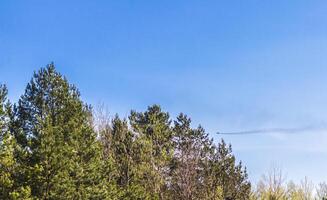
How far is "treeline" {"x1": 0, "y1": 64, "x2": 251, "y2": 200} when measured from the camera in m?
23.2

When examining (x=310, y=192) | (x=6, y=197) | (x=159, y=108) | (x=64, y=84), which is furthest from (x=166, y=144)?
(x=6, y=197)

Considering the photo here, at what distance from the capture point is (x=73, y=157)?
25203 millimetres

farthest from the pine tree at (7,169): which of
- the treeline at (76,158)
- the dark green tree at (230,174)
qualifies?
the dark green tree at (230,174)

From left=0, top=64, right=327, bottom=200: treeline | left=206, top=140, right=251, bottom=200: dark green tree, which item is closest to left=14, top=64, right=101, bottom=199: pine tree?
left=0, top=64, right=327, bottom=200: treeline

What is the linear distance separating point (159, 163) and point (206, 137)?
17.3m

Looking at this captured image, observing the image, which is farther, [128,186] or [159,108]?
[159,108]

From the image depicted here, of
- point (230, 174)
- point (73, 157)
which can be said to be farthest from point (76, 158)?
point (230, 174)

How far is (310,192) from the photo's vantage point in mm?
41000

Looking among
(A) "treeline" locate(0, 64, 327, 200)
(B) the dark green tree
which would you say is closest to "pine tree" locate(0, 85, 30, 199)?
(A) "treeline" locate(0, 64, 327, 200)

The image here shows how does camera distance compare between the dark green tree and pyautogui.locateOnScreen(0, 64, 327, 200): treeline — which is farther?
the dark green tree

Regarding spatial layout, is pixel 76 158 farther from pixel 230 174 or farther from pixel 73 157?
pixel 230 174

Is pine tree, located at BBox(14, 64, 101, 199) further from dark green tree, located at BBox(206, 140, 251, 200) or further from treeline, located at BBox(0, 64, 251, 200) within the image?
dark green tree, located at BBox(206, 140, 251, 200)

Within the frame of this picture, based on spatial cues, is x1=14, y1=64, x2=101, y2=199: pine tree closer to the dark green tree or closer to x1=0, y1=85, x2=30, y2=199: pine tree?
x1=0, y1=85, x2=30, y2=199: pine tree

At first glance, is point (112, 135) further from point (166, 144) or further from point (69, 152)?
point (69, 152)
